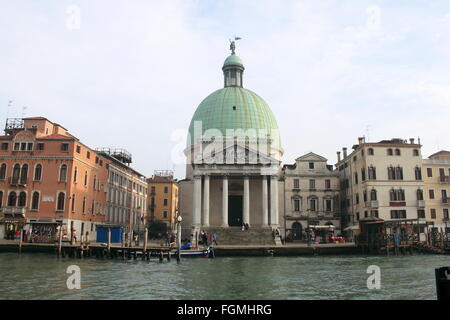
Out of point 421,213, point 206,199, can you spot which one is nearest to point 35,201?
point 206,199

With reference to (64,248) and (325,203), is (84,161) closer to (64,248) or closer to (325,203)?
(64,248)

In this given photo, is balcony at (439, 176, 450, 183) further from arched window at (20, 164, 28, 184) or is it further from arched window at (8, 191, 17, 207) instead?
arched window at (8, 191, 17, 207)

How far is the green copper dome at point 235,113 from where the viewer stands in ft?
161

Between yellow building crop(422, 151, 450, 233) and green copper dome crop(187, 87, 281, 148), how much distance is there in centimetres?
1797

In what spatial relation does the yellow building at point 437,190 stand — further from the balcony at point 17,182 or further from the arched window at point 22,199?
the balcony at point 17,182

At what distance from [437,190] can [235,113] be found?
83.5ft

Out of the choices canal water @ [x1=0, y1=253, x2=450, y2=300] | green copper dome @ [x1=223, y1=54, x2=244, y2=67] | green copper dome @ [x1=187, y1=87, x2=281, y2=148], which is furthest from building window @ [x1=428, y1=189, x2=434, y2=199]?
green copper dome @ [x1=223, y1=54, x2=244, y2=67]

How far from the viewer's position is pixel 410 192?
4522 cm

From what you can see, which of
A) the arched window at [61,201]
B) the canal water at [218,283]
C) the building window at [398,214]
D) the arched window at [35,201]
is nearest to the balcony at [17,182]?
the arched window at [35,201]

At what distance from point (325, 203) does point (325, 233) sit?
12.2ft

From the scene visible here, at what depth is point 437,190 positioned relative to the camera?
4703 centimetres

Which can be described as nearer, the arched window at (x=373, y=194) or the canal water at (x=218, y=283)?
the canal water at (x=218, y=283)

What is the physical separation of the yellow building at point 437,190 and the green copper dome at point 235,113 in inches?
708
